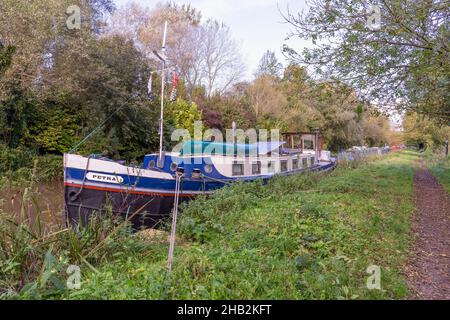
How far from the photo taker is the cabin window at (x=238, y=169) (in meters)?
11.1

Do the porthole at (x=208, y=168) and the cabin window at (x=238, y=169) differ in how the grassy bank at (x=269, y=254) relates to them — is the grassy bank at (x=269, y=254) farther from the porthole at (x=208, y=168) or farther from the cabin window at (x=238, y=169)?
the cabin window at (x=238, y=169)

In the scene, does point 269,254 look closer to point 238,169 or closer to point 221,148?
point 238,169

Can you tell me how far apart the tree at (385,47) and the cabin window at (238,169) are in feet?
12.8

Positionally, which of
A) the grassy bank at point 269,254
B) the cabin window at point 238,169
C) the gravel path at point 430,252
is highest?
the cabin window at point 238,169

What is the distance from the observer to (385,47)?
26.9ft

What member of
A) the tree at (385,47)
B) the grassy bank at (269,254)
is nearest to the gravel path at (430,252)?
the grassy bank at (269,254)

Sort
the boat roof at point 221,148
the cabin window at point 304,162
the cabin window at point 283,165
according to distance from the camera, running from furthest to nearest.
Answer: the cabin window at point 304,162 < the cabin window at point 283,165 < the boat roof at point 221,148

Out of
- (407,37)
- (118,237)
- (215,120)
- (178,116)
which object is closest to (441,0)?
(407,37)

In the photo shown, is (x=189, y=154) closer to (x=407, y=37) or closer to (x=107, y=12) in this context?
(x=407, y=37)

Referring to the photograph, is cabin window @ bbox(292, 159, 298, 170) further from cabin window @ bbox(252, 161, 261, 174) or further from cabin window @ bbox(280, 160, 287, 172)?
cabin window @ bbox(252, 161, 261, 174)

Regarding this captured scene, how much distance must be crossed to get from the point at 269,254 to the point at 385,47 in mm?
6284

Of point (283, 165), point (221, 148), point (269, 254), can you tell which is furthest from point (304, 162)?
point (269, 254)
